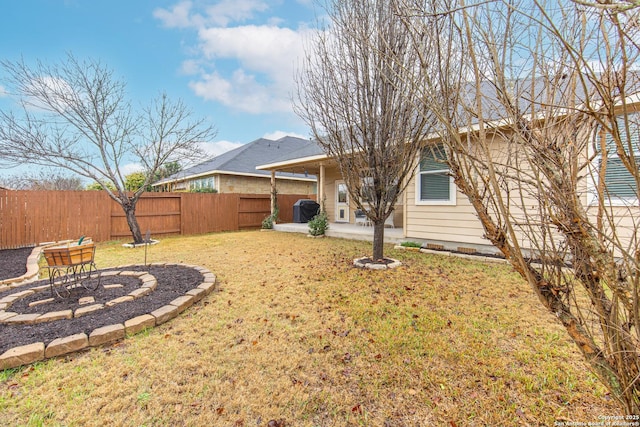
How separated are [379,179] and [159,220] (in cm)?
932

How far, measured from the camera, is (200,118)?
960 centimetres

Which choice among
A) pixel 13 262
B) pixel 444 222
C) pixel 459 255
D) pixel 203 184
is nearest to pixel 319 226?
pixel 444 222

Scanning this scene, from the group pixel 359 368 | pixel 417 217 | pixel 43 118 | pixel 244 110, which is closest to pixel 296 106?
pixel 417 217

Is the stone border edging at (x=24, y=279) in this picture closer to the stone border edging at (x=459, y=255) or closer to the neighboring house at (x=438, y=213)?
the neighboring house at (x=438, y=213)

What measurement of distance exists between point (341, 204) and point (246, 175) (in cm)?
712

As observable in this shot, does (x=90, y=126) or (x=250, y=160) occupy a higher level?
(x=250, y=160)

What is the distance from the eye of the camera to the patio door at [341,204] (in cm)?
1277

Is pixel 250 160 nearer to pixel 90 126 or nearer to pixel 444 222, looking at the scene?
pixel 90 126

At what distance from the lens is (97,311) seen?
3.32m

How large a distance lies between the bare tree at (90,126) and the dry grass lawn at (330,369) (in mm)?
7162

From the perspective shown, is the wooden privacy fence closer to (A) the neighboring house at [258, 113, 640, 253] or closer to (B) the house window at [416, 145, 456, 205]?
(A) the neighboring house at [258, 113, 640, 253]

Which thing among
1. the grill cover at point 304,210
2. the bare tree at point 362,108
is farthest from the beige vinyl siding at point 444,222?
the grill cover at point 304,210

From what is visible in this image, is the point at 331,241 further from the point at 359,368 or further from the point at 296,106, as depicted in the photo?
the point at 359,368

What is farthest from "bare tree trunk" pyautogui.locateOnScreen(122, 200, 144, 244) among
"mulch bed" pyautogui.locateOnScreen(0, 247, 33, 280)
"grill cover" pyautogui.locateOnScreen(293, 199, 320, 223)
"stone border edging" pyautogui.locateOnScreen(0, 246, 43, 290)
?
"grill cover" pyautogui.locateOnScreen(293, 199, 320, 223)
